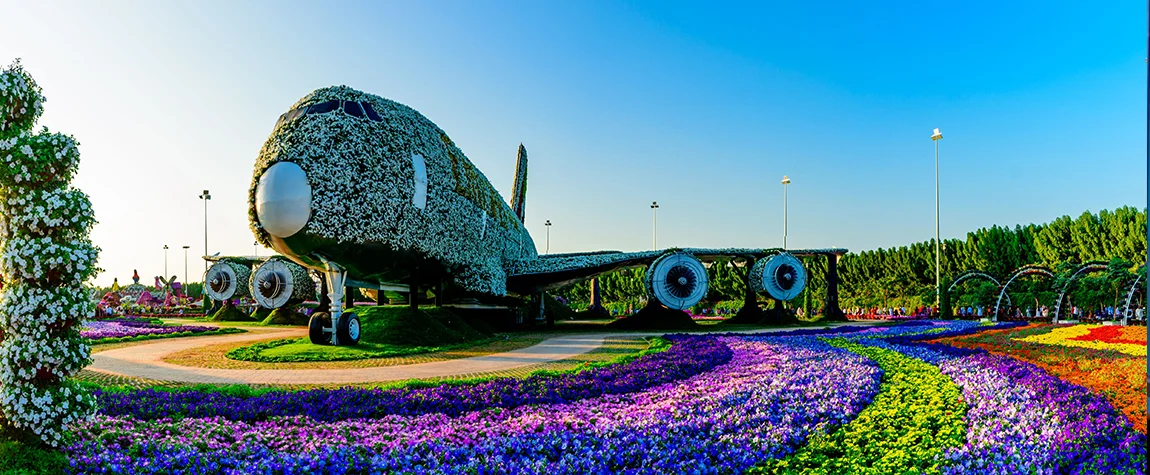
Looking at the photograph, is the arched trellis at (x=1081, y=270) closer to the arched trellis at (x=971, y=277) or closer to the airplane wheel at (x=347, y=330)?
the arched trellis at (x=971, y=277)

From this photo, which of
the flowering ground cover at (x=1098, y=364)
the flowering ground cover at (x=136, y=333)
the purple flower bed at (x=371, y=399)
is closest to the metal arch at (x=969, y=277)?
the flowering ground cover at (x=1098, y=364)

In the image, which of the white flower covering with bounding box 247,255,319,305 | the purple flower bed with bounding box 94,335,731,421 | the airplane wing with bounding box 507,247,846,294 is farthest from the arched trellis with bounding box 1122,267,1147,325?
the white flower covering with bounding box 247,255,319,305

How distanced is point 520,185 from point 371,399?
34.9 m

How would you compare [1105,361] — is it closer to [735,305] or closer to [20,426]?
[20,426]

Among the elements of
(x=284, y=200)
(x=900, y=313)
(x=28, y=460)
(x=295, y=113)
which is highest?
(x=295, y=113)

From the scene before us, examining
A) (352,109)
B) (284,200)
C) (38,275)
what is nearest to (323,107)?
(352,109)

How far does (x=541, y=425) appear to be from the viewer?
767 cm

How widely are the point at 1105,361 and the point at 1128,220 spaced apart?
44.3 metres

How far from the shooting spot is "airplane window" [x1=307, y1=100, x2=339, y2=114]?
1798cm

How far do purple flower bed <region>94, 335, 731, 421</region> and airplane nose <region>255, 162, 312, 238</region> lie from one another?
745 centimetres

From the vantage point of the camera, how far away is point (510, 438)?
7.02m

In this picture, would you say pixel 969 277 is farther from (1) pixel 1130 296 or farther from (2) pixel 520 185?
(2) pixel 520 185

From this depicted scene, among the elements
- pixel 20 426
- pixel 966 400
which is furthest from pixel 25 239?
pixel 966 400

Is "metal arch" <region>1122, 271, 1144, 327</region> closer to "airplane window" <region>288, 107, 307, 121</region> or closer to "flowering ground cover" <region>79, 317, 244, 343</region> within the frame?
"airplane window" <region>288, 107, 307, 121</region>
